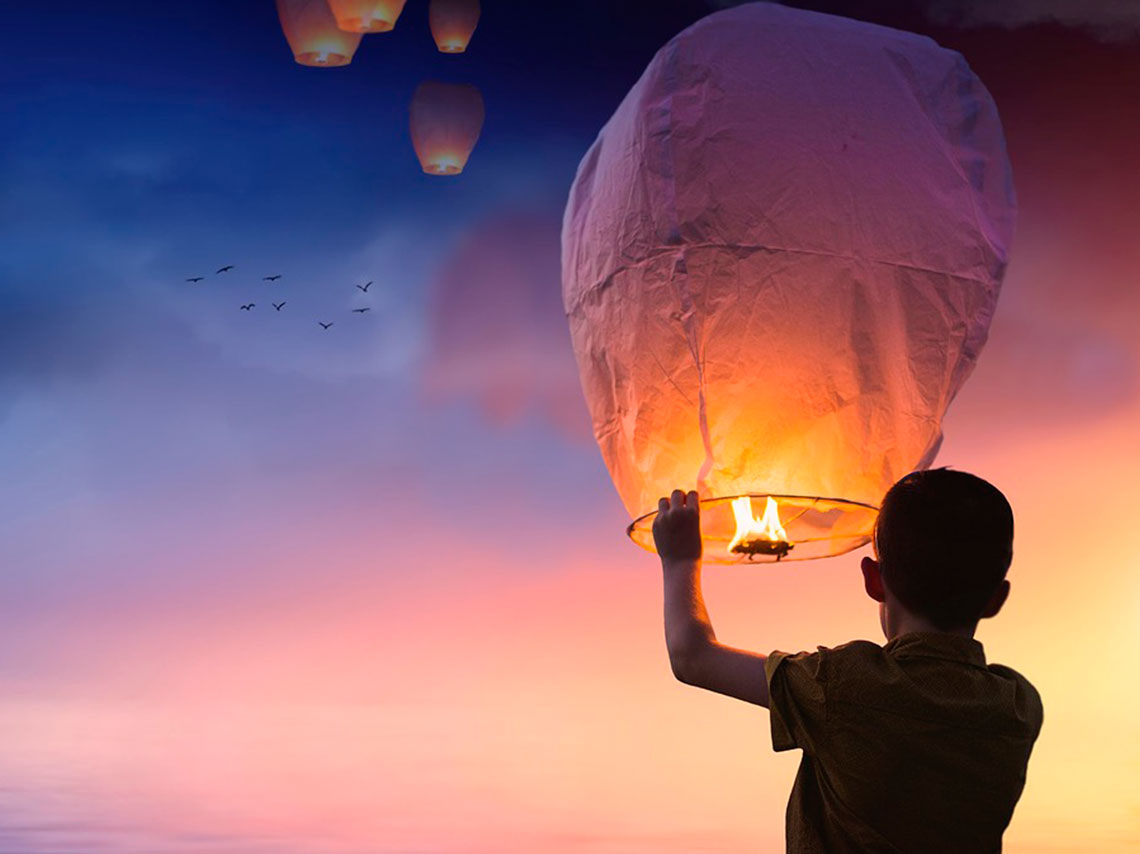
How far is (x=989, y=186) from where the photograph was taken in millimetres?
2746

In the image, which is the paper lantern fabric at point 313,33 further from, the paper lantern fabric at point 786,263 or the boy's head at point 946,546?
the boy's head at point 946,546

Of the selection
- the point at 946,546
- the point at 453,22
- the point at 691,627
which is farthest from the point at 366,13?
the point at 946,546

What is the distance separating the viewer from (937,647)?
169cm

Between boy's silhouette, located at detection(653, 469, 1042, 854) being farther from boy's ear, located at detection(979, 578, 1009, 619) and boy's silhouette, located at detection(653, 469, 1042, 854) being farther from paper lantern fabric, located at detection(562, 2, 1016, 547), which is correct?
paper lantern fabric, located at detection(562, 2, 1016, 547)

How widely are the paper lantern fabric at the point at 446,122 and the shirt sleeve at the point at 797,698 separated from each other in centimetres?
607

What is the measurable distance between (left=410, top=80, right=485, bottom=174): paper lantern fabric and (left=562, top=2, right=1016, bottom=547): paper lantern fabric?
15.8 feet

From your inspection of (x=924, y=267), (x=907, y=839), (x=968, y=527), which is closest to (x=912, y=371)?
(x=924, y=267)

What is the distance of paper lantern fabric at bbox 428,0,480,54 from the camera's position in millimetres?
7172

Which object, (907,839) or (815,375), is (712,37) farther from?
(907,839)

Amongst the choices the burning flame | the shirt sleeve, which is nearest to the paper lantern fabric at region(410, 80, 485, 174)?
the burning flame

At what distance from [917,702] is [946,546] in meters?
0.19

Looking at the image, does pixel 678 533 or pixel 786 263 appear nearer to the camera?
pixel 678 533

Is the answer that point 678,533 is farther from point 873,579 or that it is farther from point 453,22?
point 453,22

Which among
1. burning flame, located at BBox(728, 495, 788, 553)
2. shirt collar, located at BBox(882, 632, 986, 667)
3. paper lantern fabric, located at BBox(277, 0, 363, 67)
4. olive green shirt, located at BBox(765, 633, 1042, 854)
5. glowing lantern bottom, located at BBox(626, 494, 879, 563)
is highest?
paper lantern fabric, located at BBox(277, 0, 363, 67)
